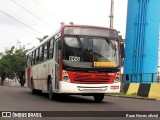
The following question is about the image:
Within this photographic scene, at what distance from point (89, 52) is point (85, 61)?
41cm

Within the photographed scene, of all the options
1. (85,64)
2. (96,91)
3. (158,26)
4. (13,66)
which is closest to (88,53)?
(85,64)

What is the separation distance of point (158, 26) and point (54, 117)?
25.9m

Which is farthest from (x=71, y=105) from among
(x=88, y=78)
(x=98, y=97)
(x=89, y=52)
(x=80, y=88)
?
(x=98, y=97)

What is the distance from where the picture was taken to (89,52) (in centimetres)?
1819

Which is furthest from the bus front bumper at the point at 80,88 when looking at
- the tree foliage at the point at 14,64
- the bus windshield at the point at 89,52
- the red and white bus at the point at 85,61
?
the tree foliage at the point at 14,64

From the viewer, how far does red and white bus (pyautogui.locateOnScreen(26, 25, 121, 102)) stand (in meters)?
18.0

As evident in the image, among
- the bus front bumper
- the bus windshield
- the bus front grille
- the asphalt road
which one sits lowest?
the asphalt road

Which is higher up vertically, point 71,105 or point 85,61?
point 85,61

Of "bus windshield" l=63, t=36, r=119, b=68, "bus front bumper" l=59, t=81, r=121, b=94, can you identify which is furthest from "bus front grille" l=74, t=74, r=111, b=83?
"bus windshield" l=63, t=36, r=119, b=68

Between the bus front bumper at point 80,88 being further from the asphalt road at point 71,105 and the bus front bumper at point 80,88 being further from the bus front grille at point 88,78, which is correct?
the asphalt road at point 71,105

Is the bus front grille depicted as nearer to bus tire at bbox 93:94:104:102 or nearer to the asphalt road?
the asphalt road

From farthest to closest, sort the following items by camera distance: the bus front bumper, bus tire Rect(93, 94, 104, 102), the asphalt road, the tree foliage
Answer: the tree foliage
bus tire Rect(93, 94, 104, 102)
the bus front bumper
the asphalt road

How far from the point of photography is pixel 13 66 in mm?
92438

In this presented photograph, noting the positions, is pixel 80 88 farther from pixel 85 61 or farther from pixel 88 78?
pixel 85 61
